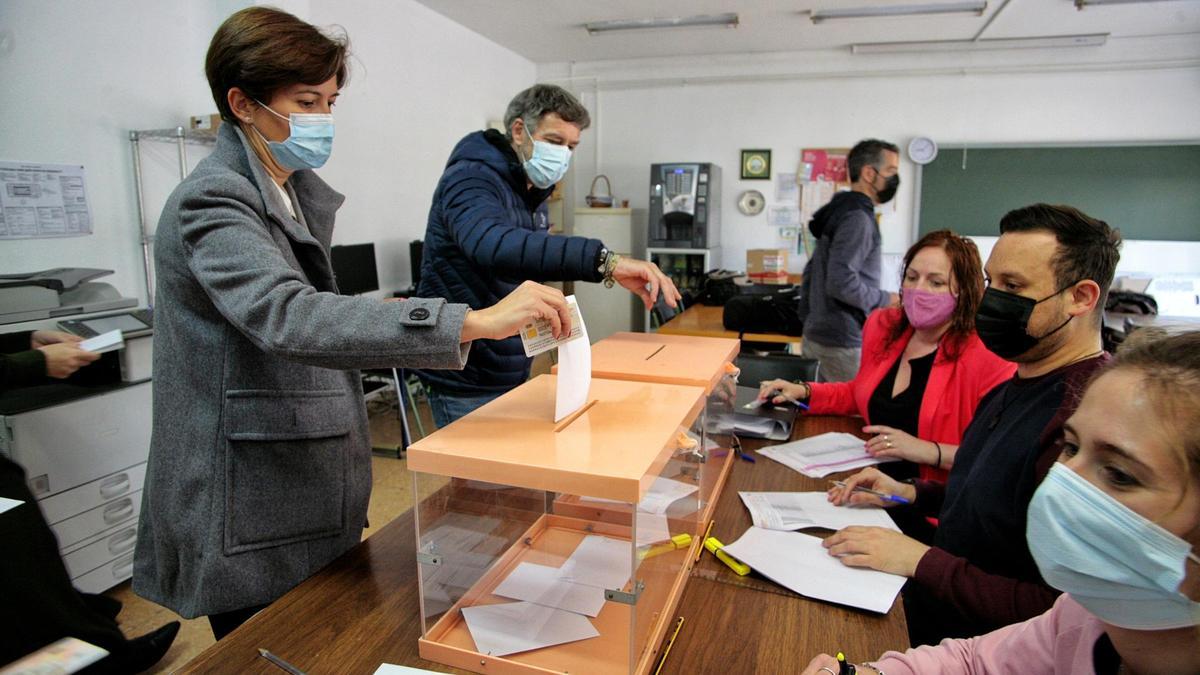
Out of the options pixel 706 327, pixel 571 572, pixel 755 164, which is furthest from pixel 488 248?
pixel 755 164

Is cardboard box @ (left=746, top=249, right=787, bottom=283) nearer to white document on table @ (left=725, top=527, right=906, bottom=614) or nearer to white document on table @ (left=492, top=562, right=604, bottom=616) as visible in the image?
white document on table @ (left=725, top=527, right=906, bottom=614)

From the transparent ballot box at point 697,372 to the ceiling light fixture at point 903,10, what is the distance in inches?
147

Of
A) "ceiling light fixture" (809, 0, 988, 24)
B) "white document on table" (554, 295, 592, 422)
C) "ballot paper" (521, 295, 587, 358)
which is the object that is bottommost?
"white document on table" (554, 295, 592, 422)

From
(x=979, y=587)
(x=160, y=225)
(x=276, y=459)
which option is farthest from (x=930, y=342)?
(x=160, y=225)

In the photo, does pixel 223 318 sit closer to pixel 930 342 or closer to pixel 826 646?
pixel 826 646

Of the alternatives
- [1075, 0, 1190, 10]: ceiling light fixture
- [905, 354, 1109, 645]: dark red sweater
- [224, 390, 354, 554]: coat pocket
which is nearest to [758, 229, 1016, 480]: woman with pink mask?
[905, 354, 1109, 645]: dark red sweater

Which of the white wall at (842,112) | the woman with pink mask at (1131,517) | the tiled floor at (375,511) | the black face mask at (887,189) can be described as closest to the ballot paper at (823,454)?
the tiled floor at (375,511)

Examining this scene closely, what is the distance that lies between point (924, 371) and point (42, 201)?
3.11 meters

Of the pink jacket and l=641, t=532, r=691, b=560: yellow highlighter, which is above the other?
l=641, t=532, r=691, b=560: yellow highlighter

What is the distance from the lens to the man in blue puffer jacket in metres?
1.41

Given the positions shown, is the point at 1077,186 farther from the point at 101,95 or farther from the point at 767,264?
the point at 101,95

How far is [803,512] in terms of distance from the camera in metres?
1.40

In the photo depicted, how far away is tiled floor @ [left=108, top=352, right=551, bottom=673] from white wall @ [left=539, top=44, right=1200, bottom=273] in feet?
10.0

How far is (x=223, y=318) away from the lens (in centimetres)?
100
